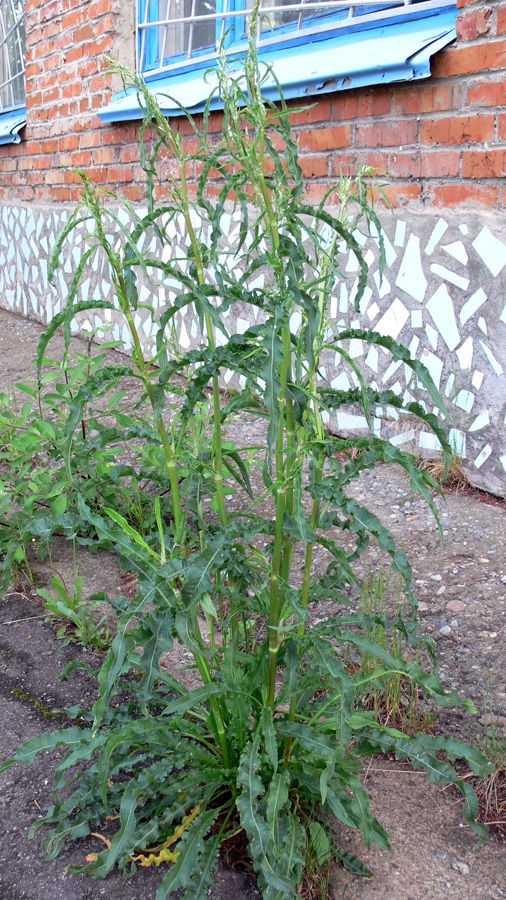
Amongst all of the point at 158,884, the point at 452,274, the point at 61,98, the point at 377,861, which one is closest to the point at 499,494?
the point at 452,274

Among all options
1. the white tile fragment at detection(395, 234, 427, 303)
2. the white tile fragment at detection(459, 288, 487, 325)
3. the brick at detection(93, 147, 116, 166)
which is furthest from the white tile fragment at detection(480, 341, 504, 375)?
the brick at detection(93, 147, 116, 166)

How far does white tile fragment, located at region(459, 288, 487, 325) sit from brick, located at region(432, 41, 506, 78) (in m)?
0.77

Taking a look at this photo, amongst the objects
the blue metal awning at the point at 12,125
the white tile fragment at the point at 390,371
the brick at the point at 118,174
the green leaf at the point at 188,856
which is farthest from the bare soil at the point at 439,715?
the blue metal awning at the point at 12,125

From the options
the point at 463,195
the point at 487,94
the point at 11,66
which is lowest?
the point at 463,195

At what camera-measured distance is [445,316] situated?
286 centimetres

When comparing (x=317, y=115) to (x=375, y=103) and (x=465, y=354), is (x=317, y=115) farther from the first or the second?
(x=465, y=354)

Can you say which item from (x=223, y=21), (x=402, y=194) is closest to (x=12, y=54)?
(x=223, y=21)

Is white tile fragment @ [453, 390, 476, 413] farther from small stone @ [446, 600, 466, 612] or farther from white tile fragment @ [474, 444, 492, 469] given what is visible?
small stone @ [446, 600, 466, 612]

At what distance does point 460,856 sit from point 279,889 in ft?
1.50

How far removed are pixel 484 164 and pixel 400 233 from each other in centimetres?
44

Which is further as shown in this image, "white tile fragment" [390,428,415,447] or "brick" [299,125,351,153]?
"brick" [299,125,351,153]

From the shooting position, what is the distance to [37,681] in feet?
6.63

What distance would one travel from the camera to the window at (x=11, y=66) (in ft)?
21.9

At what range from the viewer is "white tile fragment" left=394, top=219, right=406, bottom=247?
2.96 m
